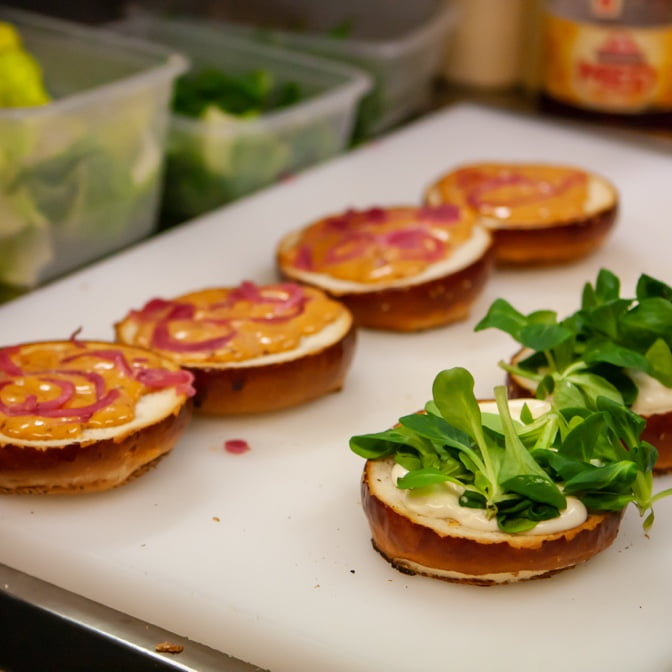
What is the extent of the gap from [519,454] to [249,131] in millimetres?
1540

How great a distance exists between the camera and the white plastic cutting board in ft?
5.04

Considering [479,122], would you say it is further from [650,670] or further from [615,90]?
[650,670]

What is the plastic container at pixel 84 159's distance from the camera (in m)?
2.46

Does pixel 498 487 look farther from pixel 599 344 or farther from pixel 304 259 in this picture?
pixel 304 259

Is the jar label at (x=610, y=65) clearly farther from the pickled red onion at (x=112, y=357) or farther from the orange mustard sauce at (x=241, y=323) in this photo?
the pickled red onion at (x=112, y=357)

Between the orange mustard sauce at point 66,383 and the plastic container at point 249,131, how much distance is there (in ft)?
3.36

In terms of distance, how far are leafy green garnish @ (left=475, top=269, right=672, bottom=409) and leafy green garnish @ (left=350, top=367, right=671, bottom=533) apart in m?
0.11

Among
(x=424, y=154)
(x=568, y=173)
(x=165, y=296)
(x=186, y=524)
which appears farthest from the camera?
(x=424, y=154)

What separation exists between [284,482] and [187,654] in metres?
0.42

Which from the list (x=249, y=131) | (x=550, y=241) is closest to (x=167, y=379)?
(x=550, y=241)

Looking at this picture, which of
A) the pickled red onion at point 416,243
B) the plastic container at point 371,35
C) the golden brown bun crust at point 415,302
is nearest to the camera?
the golden brown bun crust at point 415,302

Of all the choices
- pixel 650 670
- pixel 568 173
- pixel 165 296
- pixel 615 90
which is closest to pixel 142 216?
pixel 165 296

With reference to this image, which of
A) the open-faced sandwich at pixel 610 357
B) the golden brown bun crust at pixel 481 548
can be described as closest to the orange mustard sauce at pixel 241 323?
the open-faced sandwich at pixel 610 357

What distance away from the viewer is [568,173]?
9.13ft
